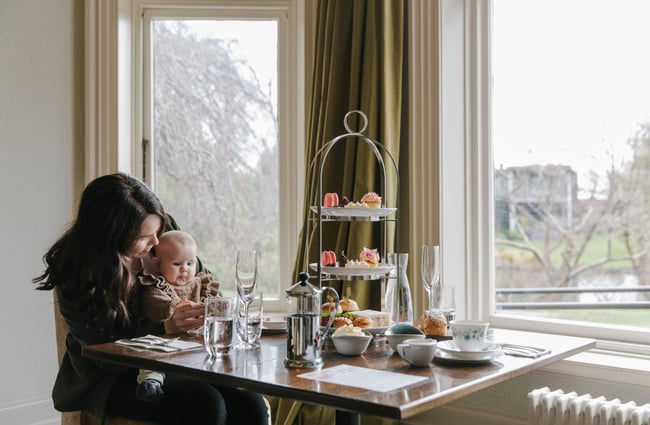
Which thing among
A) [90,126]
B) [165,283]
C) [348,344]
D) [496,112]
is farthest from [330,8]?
[348,344]

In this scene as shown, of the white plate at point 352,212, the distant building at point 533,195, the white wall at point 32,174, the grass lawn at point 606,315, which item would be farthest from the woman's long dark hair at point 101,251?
the grass lawn at point 606,315

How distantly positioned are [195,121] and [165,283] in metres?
1.43

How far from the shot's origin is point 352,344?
1.89 meters

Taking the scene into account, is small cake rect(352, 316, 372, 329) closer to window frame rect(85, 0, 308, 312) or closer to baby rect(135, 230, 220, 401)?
baby rect(135, 230, 220, 401)

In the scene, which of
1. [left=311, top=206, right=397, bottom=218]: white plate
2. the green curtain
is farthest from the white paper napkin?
the green curtain

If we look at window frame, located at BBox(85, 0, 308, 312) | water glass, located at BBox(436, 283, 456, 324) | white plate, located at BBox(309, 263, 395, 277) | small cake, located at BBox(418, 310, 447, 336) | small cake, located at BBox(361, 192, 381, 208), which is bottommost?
small cake, located at BBox(418, 310, 447, 336)

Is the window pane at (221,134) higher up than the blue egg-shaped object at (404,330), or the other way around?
the window pane at (221,134)

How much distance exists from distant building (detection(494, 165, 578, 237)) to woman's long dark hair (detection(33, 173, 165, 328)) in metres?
1.51

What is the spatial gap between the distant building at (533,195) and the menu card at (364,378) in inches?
61.5

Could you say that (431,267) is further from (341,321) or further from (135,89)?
(135,89)

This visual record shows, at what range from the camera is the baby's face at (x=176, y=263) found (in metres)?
2.32

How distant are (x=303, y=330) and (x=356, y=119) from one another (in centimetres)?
150

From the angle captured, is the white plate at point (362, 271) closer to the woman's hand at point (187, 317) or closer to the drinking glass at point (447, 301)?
the drinking glass at point (447, 301)

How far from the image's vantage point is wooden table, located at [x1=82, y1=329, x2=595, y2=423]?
1.46 metres
